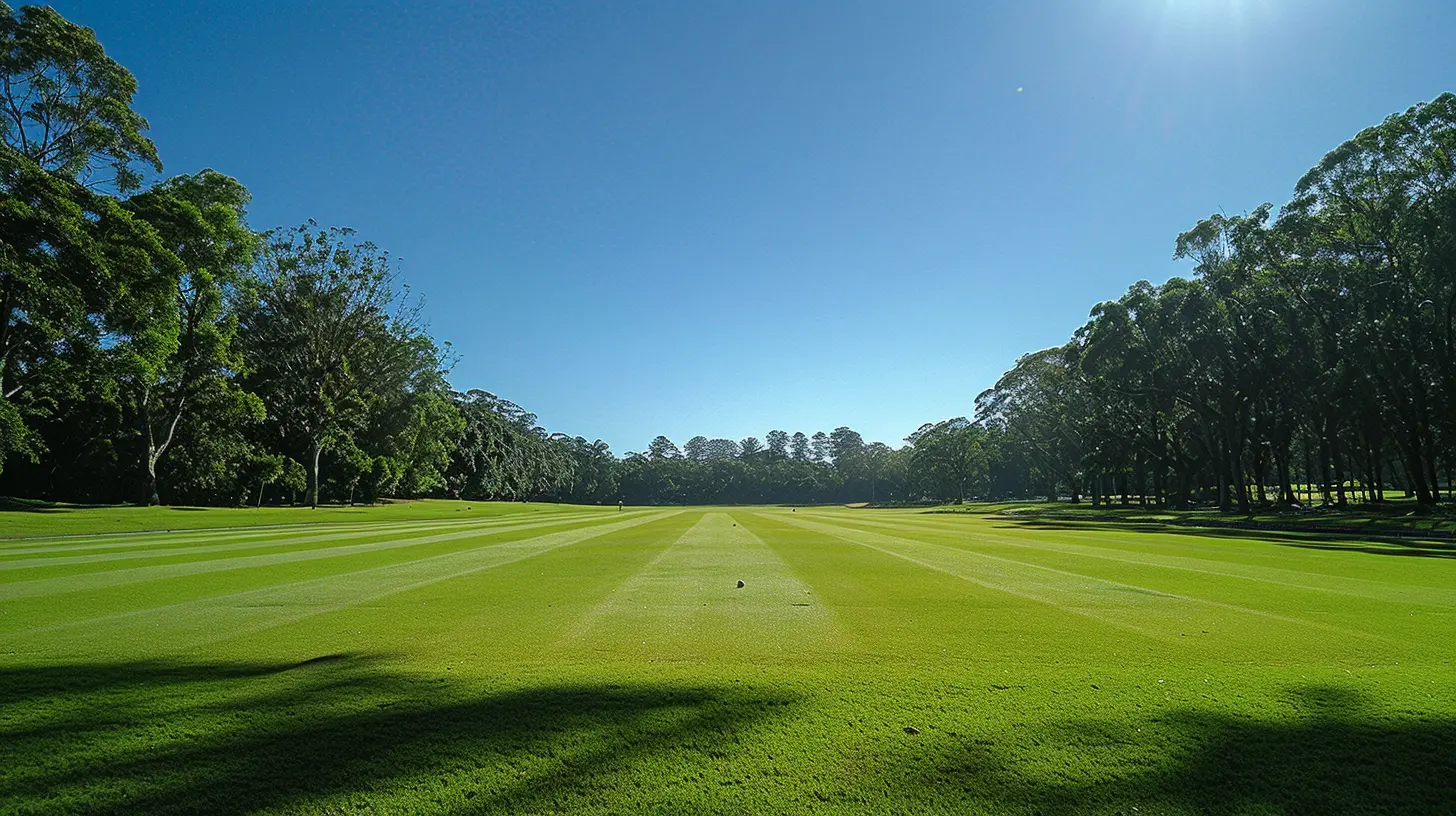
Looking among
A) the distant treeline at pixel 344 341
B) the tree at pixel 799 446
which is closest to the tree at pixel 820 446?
the tree at pixel 799 446

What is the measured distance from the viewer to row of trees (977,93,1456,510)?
30922 millimetres

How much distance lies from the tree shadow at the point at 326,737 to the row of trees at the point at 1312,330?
39432 millimetres

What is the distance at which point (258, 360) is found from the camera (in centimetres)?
5247

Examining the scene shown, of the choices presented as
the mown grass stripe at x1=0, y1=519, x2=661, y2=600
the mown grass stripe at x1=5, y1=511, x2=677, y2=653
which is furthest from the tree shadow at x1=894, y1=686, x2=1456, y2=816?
the mown grass stripe at x1=0, y1=519, x2=661, y2=600

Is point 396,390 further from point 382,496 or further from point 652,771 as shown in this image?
point 652,771

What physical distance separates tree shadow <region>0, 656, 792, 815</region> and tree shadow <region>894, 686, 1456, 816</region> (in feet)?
4.31

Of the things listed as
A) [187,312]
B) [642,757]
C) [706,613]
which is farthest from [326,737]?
[187,312]

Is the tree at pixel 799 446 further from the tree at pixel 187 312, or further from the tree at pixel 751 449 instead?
the tree at pixel 187 312

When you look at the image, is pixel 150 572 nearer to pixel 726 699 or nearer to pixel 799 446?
pixel 726 699

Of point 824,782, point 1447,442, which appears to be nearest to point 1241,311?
point 1447,442

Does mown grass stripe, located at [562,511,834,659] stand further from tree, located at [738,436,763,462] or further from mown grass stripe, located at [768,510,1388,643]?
tree, located at [738,436,763,462]

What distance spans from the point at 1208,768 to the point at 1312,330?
1882 inches

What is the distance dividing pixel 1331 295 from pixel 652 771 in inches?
1877

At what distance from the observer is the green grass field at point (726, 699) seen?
3.25m
